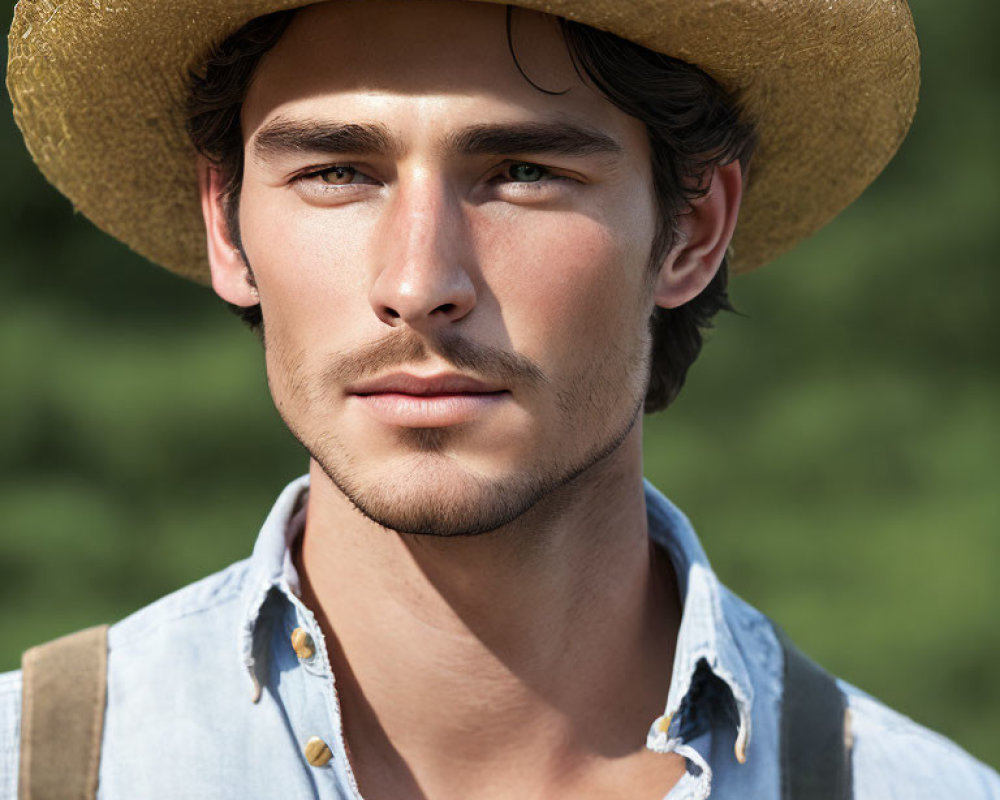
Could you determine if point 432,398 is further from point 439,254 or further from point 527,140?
point 527,140

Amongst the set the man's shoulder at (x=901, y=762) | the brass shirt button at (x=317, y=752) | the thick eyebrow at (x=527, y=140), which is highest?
the thick eyebrow at (x=527, y=140)

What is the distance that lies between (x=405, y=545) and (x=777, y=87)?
902 mm

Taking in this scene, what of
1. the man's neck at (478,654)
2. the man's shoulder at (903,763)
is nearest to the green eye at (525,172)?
the man's neck at (478,654)

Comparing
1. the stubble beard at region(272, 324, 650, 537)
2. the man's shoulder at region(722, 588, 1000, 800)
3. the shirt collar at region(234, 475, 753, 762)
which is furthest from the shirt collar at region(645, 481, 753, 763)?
the stubble beard at region(272, 324, 650, 537)

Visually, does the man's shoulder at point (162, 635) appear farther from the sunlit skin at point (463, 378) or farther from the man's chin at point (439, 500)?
the man's chin at point (439, 500)

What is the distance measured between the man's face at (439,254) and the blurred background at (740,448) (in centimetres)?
342

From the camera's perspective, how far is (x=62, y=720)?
2422mm

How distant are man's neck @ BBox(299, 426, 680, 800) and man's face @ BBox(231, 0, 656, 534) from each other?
0.59ft

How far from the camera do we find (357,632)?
101 inches

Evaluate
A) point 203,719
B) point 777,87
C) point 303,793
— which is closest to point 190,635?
point 203,719

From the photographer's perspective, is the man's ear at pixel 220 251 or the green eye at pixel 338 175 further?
the man's ear at pixel 220 251

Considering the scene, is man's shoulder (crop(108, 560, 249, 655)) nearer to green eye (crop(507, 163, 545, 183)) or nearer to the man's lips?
the man's lips

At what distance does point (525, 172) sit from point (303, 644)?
2.44ft

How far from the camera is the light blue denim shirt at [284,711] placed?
2.42 meters
